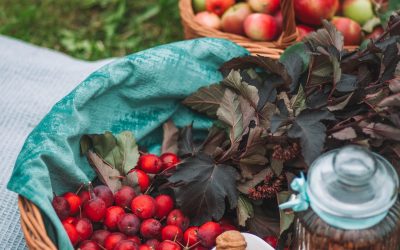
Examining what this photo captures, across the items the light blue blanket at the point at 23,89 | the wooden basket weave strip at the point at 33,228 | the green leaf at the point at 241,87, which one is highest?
the green leaf at the point at 241,87

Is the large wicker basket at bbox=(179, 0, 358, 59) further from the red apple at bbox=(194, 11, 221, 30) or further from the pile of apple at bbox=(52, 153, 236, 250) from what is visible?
the pile of apple at bbox=(52, 153, 236, 250)

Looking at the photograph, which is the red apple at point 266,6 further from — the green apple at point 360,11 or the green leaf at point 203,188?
the green leaf at point 203,188

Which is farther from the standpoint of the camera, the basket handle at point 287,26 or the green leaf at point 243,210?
the basket handle at point 287,26

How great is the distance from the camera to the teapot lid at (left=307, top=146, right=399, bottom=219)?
989mm

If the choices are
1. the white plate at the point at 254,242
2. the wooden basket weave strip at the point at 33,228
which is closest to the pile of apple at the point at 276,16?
the white plate at the point at 254,242

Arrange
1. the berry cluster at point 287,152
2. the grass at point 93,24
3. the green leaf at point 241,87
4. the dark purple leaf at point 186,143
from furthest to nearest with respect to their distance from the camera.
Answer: the grass at point 93,24 → the dark purple leaf at point 186,143 → the green leaf at point 241,87 → the berry cluster at point 287,152

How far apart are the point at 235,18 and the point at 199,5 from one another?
19 cm

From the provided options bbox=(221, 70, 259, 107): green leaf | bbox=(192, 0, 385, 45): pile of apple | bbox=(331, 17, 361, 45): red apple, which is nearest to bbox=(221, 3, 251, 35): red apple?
bbox=(192, 0, 385, 45): pile of apple

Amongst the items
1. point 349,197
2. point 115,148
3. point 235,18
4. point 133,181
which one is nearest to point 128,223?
point 133,181

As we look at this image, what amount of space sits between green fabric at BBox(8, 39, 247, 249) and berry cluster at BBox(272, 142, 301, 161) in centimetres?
33

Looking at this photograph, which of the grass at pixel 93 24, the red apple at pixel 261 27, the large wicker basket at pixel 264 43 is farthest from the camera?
the grass at pixel 93 24

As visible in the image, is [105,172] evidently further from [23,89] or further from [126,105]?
[23,89]

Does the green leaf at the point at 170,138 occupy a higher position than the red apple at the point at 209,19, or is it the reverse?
the red apple at the point at 209,19

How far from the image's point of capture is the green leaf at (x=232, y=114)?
53.6 inches
